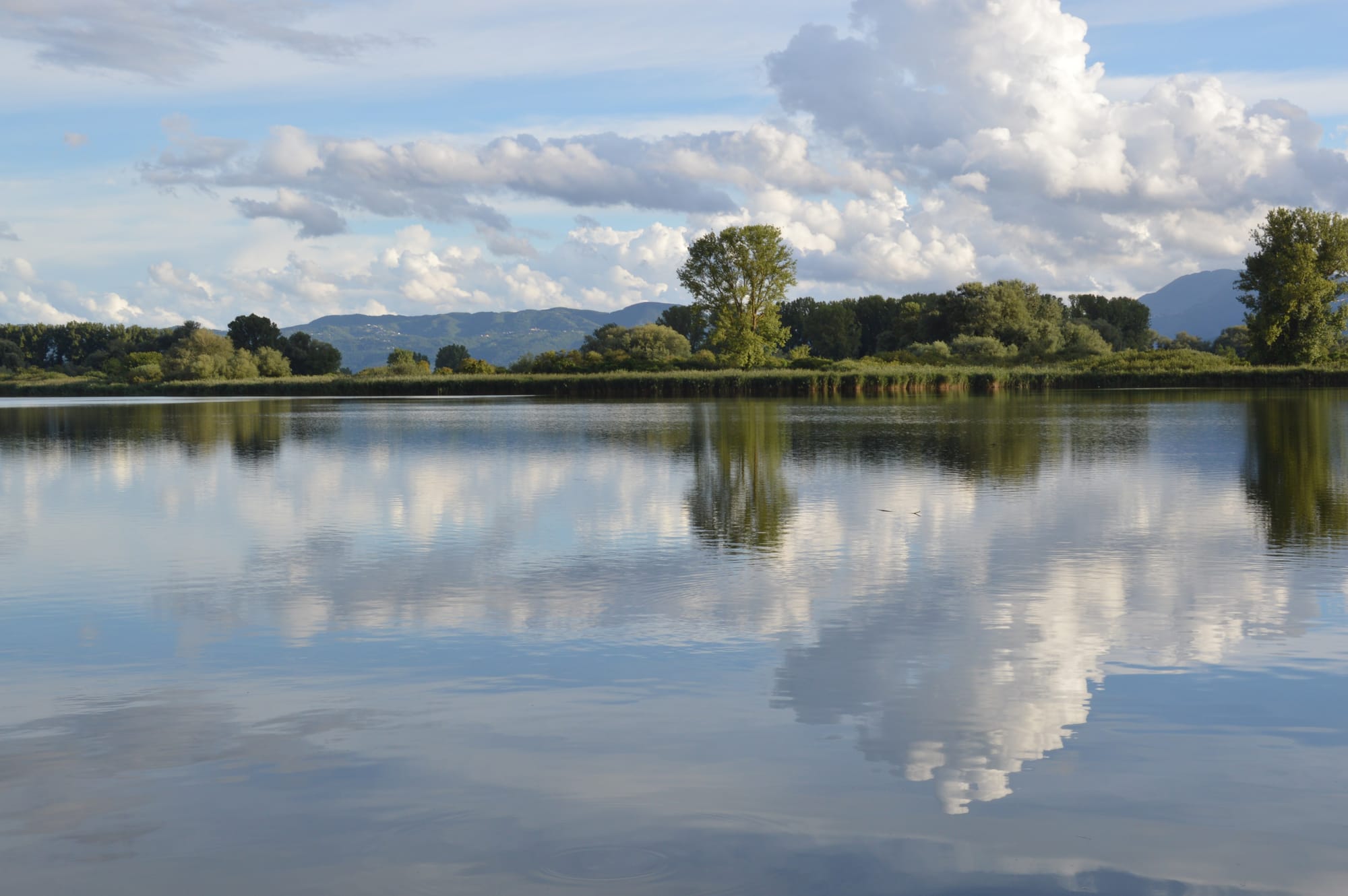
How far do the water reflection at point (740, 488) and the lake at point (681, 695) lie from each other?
13 cm

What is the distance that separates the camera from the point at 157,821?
4.49m

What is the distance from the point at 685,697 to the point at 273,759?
2043 millimetres

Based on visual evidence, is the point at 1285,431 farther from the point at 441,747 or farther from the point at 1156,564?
the point at 441,747

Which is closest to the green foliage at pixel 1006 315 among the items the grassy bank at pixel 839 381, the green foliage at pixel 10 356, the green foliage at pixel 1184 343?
the grassy bank at pixel 839 381

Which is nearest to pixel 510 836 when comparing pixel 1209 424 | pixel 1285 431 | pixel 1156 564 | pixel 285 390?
pixel 1156 564

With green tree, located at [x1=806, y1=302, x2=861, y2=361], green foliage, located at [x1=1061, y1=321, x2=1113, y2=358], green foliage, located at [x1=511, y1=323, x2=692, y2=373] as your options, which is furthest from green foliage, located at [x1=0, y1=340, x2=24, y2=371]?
green foliage, located at [x1=1061, y1=321, x2=1113, y2=358]

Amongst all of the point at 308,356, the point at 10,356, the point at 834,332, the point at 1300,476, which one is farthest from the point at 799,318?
the point at 1300,476

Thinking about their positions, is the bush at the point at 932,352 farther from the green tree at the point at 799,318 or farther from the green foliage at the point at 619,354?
the green tree at the point at 799,318

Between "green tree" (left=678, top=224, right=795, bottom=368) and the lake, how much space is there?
6808cm

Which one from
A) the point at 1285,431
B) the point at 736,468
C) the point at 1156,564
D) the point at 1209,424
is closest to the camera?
the point at 1156,564

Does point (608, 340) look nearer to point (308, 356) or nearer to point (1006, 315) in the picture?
point (308, 356)

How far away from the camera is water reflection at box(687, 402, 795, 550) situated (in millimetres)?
12258

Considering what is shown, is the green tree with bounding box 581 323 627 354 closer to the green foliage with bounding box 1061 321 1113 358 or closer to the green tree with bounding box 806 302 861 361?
the green tree with bounding box 806 302 861 361

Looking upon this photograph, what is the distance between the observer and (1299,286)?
68.1 metres
